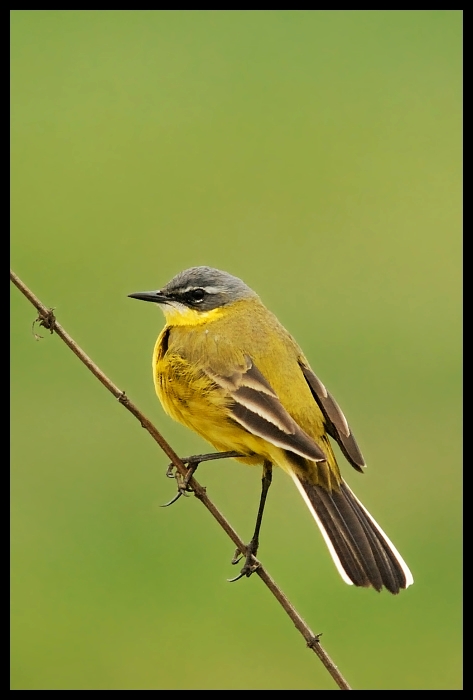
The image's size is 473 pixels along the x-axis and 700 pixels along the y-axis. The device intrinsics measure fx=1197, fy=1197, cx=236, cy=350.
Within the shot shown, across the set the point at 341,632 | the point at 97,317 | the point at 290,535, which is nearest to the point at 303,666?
the point at 341,632

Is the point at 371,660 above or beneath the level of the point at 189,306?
beneath

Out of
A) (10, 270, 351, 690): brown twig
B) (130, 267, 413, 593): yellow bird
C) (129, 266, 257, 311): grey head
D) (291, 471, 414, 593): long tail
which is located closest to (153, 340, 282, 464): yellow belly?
(130, 267, 413, 593): yellow bird

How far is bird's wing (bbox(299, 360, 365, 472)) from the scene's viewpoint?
6707mm

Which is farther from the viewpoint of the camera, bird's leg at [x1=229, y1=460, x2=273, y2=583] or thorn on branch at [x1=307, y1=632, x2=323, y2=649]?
bird's leg at [x1=229, y1=460, x2=273, y2=583]

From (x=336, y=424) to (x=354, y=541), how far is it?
0.77 m

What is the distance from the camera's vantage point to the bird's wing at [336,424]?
22.0ft

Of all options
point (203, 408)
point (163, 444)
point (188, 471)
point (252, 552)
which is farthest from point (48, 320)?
point (252, 552)

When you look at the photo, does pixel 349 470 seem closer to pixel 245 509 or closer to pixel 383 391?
pixel 245 509

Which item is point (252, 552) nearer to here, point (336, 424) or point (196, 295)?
point (336, 424)

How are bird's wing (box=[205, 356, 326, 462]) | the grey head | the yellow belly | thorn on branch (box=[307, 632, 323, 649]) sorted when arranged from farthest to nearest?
the grey head → the yellow belly → bird's wing (box=[205, 356, 326, 462]) → thorn on branch (box=[307, 632, 323, 649])

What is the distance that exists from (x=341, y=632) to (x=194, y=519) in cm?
197

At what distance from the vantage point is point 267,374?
664cm

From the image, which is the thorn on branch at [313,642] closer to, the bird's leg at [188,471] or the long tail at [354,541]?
the long tail at [354,541]

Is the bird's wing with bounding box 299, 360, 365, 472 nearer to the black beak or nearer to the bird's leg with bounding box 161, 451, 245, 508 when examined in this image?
the bird's leg with bounding box 161, 451, 245, 508
